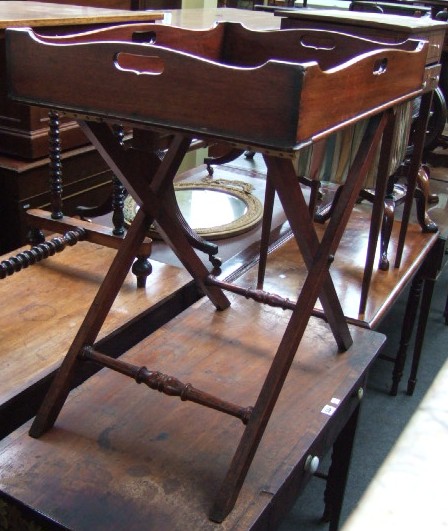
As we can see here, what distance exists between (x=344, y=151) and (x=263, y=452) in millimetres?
856

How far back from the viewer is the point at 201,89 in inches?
33.7

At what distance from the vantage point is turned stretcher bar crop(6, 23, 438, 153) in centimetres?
81

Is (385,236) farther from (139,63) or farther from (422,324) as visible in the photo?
(139,63)

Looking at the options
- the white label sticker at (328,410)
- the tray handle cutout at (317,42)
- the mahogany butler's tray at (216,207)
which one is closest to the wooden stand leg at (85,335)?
the white label sticker at (328,410)

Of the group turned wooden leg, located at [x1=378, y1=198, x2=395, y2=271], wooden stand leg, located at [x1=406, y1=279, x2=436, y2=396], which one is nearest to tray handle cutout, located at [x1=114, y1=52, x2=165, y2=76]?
turned wooden leg, located at [x1=378, y1=198, x2=395, y2=271]

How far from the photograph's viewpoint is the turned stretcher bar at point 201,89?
2.65 feet

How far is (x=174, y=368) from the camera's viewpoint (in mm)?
1332

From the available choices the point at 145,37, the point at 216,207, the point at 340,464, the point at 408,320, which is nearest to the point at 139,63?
the point at 145,37

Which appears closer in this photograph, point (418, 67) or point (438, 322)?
point (418, 67)

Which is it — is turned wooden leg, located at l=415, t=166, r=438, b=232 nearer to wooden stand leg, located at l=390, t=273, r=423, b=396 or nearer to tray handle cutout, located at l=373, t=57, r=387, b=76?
→ wooden stand leg, located at l=390, t=273, r=423, b=396

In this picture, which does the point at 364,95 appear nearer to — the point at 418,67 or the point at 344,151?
the point at 418,67

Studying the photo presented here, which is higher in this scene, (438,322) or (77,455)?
(77,455)

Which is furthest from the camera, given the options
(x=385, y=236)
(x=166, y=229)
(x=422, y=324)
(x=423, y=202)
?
(x=422, y=324)

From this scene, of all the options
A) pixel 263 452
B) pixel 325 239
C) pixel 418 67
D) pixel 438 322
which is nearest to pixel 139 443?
pixel 263 452
